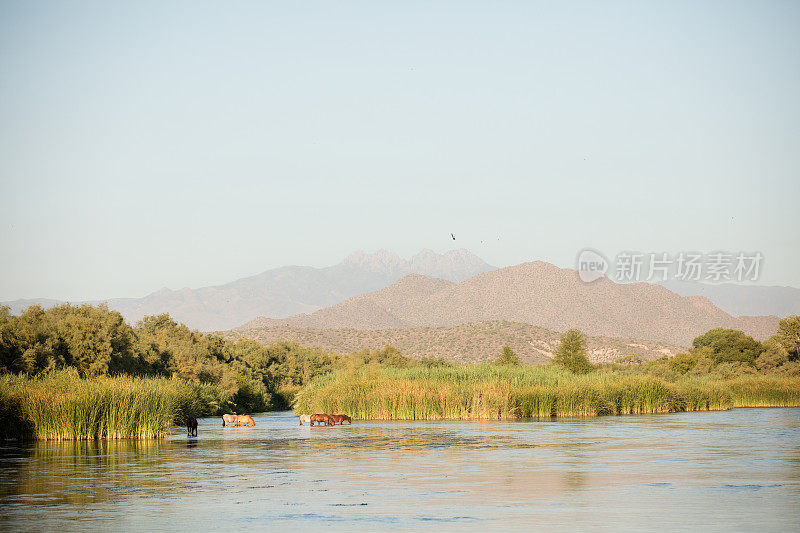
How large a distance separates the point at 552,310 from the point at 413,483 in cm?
14775

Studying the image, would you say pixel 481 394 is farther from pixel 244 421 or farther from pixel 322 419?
pixel 244 421

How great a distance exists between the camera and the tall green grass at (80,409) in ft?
106

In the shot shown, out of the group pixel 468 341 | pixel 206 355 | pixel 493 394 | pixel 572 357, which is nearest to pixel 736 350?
pixel 572 357

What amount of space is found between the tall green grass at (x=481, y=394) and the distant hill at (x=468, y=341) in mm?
67340

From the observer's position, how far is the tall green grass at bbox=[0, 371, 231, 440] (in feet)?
106

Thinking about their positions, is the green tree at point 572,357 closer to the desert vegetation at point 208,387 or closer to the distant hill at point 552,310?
the desert vegetation at point 208,387

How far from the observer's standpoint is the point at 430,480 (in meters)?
20.3

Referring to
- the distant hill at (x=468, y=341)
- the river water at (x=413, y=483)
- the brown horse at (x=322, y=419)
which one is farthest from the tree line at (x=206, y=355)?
the river water at (x=413, y=483)

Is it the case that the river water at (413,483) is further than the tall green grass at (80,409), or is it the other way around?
the tall green grass at (80,409)

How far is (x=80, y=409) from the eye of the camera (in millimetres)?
32312

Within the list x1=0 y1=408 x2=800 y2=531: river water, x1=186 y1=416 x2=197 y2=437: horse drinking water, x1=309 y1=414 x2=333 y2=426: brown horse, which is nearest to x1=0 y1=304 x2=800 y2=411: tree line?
x1=186 y1=416 x2=197 y2=437: horse drinking water

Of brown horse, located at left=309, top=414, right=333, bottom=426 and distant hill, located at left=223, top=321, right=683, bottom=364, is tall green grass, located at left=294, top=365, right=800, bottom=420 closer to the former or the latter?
brown horse, located at left=309, top=414, right=333, bottom=426

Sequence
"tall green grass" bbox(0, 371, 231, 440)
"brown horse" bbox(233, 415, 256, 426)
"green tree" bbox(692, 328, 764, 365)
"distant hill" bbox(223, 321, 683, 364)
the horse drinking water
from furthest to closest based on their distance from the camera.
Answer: "distant hill" bbox(223, 321, 683, 364), "green tree" bbox(692, 328, 764, 365), "brown horse" bbox(233, 415, 256, 426), the horse drinking water, "tall green grass" bbox(0, 371, 231, 440)

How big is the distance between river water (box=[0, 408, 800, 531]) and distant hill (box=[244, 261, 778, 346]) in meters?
116
